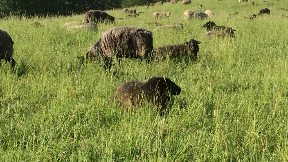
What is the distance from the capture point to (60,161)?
2494 millimetres

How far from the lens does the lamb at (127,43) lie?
604cm

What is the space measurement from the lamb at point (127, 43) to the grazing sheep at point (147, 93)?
7.21ft

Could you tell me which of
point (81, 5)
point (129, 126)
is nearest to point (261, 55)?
point (129, 126)

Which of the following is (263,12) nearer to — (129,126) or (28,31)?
(28,31)

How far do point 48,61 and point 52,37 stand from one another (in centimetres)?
308

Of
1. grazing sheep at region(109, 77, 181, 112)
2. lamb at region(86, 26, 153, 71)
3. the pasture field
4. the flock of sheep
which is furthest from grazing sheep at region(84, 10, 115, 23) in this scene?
grazing sheep at region(109, 77, 181, 112)

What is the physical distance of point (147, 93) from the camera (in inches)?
147

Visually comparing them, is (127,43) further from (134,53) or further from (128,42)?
(134,53)

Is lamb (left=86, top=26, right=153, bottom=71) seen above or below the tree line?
below

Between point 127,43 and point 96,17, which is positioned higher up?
point 96,17

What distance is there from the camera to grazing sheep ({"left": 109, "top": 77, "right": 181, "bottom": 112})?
3.69 metres

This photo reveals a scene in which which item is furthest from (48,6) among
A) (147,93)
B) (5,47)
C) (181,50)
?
(147,93)

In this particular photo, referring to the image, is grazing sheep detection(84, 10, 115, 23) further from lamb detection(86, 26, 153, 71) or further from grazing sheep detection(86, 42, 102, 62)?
lamb detection(86, 26, 153, 71)

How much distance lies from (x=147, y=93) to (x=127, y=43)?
8.61ft
